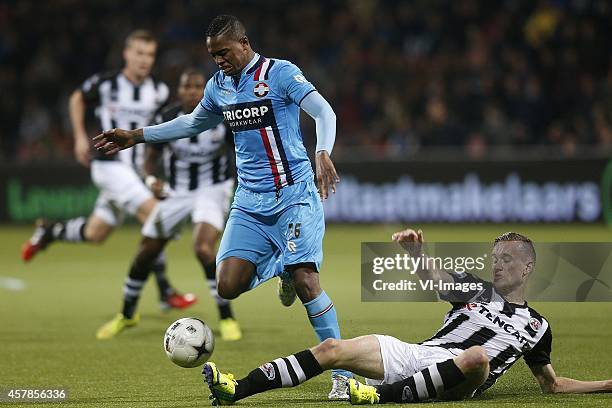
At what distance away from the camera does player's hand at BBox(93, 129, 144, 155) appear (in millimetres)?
6441

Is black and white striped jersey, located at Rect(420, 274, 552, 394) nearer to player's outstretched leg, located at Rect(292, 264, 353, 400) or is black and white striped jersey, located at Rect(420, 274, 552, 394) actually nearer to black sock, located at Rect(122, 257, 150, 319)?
player's outstretched leg, located at Rect(292, 264, 353, 400)

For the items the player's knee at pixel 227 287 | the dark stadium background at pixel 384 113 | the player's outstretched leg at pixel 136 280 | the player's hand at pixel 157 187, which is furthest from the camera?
the dark stadium background at pixel 384 113

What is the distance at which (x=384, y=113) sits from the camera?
19172mm

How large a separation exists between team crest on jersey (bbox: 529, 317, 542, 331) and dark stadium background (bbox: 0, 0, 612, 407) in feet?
17.4

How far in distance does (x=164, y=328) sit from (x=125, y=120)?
2120 millimetres

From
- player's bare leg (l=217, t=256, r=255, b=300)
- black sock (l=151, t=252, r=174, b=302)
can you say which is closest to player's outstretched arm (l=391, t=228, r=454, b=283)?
player's bare leg (l=217, t=256, r=255, b=300)

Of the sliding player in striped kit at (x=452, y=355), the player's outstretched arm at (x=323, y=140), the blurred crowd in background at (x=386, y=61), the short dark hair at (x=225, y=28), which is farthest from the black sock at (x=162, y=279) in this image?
the blurred crowd in background at (x=386, y=61)

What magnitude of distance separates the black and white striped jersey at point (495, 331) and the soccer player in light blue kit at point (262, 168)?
696mm

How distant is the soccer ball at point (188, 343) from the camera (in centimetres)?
612

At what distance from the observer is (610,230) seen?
54.4 ft

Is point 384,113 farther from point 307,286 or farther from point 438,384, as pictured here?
point 438,384

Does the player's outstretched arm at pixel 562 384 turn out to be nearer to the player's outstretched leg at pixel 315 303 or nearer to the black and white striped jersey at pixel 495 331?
the black and white striped jersey at pixel 495 331

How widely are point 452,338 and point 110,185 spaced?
5.29 m

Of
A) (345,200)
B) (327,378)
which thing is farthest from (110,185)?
(345,200)
